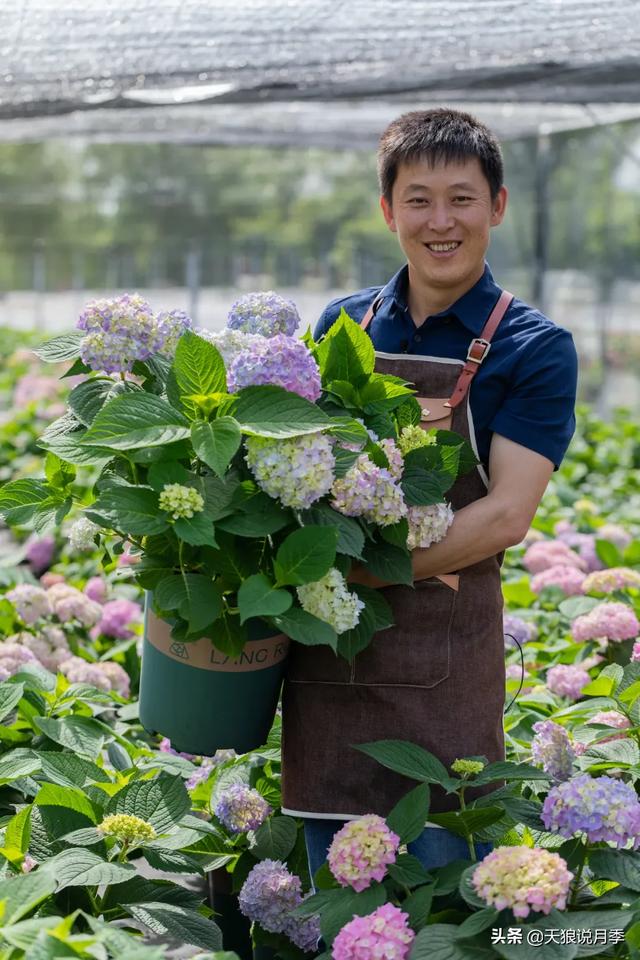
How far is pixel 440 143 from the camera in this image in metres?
2.07

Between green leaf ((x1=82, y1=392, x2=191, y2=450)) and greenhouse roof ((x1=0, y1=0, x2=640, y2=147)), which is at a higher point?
greenhouse roof ((x1=0, y1=0, x2=640, y2=147))

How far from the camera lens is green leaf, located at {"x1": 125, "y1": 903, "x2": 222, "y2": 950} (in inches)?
75.0

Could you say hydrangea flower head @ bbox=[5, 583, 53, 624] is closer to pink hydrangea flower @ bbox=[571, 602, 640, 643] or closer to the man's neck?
pink hydrangea flower @ bbox=[571, 602, 640, 643]

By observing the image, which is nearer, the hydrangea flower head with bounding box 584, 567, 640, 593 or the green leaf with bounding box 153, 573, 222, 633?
the green leaf with bounding box 153, 573, 222, 633

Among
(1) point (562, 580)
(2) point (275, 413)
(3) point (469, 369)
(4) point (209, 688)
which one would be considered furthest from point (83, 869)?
(1) point (562, 580)

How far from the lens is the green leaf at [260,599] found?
171 centimetres

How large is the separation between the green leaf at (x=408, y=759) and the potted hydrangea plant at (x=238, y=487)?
0.53ft

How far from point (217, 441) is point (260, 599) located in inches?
8.7

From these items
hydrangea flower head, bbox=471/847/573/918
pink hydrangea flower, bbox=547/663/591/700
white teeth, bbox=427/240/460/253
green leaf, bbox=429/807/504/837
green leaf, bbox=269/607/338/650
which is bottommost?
pink hydrangea flower, bbox=547/663/591/700

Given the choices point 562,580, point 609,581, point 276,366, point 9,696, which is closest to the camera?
point 276,366

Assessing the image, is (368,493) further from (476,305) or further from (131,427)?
(476,305)

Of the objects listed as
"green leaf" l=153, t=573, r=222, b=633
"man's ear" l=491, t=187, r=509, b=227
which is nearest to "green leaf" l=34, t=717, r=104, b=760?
"green leaf" l=153, t=573, r=222, b=633

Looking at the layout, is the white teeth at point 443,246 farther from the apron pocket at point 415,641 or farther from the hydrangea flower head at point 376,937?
the hydrangea flower head at point 376,937

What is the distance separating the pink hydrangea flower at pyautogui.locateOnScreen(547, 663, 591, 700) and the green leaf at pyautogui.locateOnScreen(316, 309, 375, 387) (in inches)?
53.7
